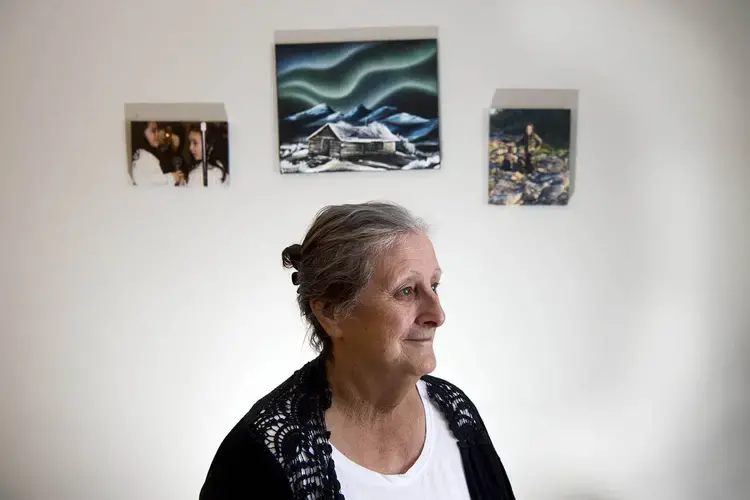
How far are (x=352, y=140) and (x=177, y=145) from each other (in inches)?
24.1

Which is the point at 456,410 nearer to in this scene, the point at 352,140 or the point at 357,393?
the point at 357,393

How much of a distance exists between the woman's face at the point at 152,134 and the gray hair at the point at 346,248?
43.2 inches

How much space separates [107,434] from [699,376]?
208 cm

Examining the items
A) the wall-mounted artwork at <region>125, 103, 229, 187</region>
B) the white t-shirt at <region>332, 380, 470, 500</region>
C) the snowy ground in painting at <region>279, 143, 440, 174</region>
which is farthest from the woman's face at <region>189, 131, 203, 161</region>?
the white t-shirt at <region>332, 380, 470, 500</region>

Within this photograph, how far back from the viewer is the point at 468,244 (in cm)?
186

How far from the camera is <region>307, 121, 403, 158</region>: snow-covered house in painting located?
184 cm

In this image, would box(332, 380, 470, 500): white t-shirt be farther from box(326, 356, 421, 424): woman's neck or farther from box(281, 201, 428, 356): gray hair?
box(281, 201, 428, 356): gray hair

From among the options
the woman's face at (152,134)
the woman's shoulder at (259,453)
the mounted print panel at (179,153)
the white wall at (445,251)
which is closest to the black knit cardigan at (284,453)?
the woman's shoulder at (259,453)

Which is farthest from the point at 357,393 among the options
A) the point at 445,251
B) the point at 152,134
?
the point at 152,134

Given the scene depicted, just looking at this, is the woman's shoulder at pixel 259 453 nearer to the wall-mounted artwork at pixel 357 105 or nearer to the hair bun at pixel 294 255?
the hair bun at pixel 294 255

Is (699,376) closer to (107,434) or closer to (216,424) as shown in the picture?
(216,424)

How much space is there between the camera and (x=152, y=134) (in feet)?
6.15

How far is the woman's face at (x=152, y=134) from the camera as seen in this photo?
6.15 feet

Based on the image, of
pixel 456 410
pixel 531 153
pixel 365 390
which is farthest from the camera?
pixel 531 153
